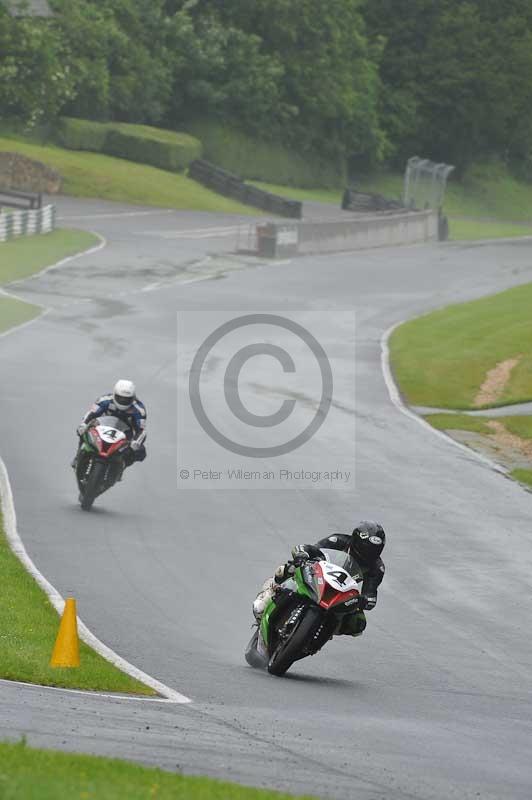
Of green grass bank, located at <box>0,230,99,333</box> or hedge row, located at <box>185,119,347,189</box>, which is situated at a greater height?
green grass bank, located at <box>0,230,99,333</box>

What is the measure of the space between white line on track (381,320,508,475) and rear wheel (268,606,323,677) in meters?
14.1

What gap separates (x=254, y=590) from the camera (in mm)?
17500

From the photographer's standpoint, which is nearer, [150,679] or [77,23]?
[150,679]

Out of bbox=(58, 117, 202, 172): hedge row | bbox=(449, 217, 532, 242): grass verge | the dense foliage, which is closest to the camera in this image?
bbox=(58, 117, 202, 172): hedge row

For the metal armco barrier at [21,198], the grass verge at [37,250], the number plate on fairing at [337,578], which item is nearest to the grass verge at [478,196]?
the metal armco barrier at [21,198]

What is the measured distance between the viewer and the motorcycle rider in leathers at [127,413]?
20.7 meters

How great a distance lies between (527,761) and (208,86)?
78130 millimetres

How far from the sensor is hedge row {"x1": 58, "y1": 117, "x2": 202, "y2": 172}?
246ft

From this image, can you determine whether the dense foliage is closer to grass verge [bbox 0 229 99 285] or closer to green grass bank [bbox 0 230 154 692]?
grass verge [bbox 0 229 99 285]

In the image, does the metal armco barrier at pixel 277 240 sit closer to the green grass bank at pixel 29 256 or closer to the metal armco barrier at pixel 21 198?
the green grass bank at pixel 29 256

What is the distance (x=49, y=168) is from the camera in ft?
218

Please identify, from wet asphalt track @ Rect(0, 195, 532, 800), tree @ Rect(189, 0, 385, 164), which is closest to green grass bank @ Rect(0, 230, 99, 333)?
wet asphalt track @ Rect(0, 195, 532, 800)

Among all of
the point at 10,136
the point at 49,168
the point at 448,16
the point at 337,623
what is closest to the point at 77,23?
the point at 10,136

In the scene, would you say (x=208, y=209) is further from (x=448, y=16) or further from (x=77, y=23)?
(x=448, y=16)
